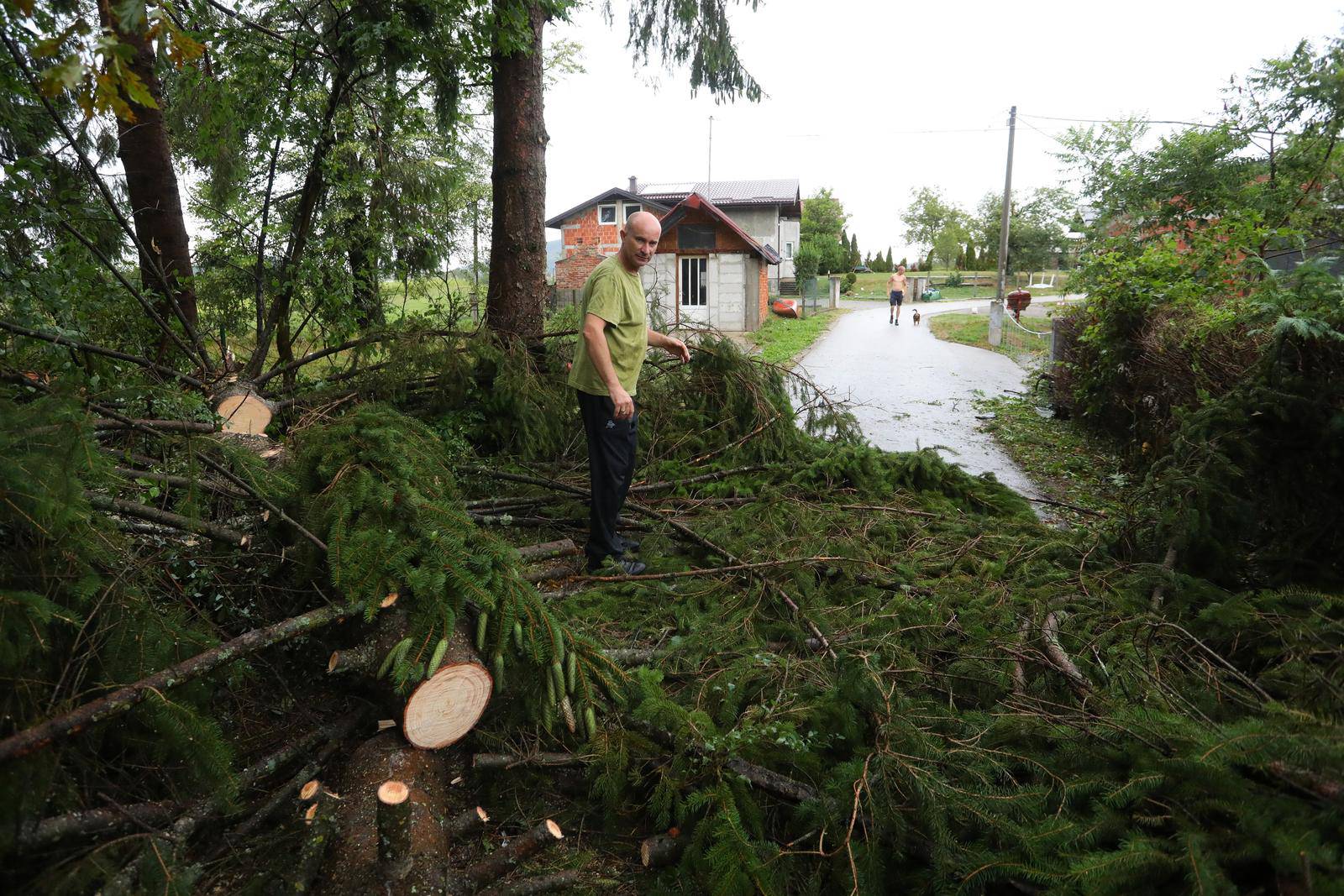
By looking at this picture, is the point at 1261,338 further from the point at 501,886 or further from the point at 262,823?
the point at 262,823

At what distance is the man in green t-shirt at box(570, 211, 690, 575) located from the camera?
4.06 m

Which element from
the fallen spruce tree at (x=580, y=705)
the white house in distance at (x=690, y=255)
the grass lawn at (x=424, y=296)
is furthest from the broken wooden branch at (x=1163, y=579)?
→ the white house in distance at (x=690, y=255)

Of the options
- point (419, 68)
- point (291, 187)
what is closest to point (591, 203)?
point (291, 187)

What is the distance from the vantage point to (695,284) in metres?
25.5

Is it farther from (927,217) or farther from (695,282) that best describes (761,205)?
(927,217)

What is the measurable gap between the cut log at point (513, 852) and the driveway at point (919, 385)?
4.38 m

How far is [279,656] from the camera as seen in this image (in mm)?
2945

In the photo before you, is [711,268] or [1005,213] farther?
[711,268]

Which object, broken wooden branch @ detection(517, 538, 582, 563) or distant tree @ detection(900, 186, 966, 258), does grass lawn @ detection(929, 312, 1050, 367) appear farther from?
distant tree @ detection(900, 186, 966, 258)

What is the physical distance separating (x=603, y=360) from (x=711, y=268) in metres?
21.9

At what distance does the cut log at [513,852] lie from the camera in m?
2.17

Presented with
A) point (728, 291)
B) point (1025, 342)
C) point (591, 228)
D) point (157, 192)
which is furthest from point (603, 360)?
point (591, 228)

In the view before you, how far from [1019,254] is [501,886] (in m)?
57.6

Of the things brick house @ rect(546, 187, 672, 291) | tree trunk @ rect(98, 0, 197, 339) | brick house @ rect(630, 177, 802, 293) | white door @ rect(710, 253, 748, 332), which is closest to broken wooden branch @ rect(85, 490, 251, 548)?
tree trunk @ rect(98, 0, 197, 339)
